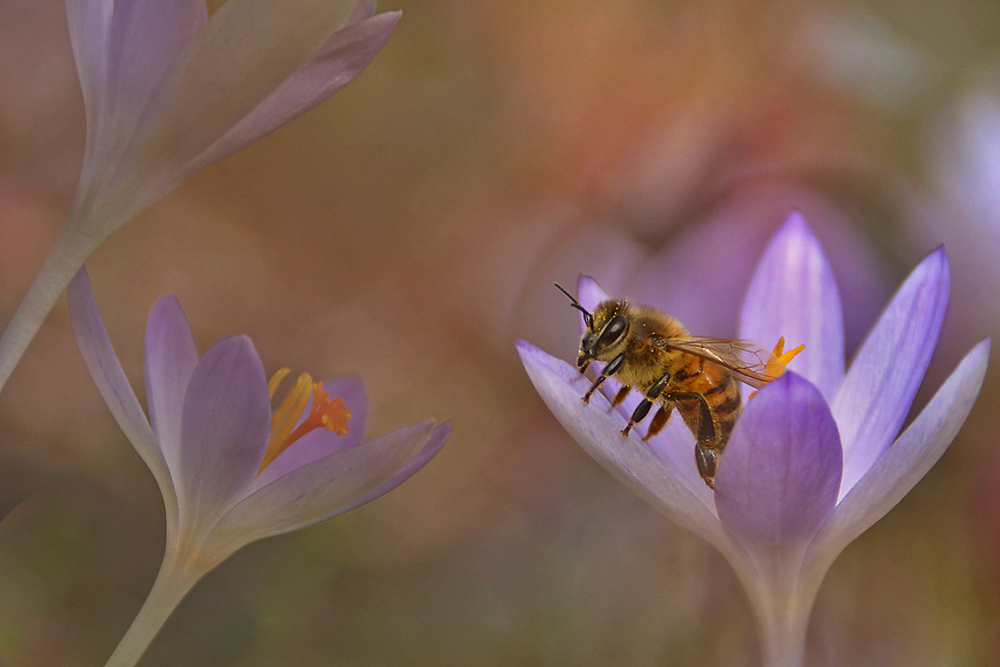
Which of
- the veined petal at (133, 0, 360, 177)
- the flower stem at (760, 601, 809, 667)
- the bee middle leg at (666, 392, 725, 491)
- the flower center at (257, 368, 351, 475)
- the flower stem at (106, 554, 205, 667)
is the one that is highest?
the veined petal at (133, 0, 360, 177)

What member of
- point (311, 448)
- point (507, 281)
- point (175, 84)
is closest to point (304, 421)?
point (311, 448)

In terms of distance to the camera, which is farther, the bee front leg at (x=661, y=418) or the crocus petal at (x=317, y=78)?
the bee front leg at (x=661, y=418)

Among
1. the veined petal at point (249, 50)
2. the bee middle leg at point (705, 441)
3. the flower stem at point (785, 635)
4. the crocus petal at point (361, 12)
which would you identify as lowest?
the flower stem at point (785, 635)

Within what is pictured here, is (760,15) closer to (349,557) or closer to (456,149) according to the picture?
(456,149)

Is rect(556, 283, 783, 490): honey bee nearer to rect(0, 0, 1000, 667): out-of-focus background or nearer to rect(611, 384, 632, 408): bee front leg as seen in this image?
rect(611, 384, 632, 408): bee front leg

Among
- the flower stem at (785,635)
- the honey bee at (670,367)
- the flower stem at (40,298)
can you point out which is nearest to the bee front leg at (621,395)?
the honey bee at (670,367)

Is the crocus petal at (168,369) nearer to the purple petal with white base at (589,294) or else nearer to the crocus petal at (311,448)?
the crocus petal at (311,448)

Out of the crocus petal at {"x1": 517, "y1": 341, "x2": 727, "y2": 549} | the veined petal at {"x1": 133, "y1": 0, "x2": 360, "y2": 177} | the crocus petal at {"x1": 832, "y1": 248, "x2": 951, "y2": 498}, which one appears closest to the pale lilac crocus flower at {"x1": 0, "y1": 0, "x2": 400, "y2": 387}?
the veined petal at {"x1": 133, "y1": 0, "x2": 360, "y2": 177}
